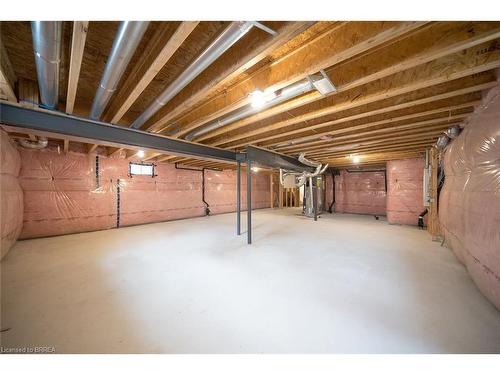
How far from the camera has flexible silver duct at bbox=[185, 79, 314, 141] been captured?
1.55 metres

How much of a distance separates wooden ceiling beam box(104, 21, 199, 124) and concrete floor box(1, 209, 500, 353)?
1820mm

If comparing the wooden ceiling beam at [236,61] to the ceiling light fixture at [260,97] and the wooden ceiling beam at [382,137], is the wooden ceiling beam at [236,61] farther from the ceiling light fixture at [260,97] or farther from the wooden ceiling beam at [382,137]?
the wooden ceiling beam at [382,137]

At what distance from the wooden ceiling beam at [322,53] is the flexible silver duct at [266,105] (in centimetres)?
10

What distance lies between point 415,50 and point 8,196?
189 inches

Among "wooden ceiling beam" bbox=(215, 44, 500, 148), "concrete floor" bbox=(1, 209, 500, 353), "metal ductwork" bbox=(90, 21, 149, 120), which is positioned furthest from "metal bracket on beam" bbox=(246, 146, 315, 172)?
"metal ductwork" bbox=(90, 21, 149, 120)

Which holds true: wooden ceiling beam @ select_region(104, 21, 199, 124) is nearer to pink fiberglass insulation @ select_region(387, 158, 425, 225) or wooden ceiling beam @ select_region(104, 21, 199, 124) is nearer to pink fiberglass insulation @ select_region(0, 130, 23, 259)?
pink fiberglass insulation @ select_region(0, 130, 23, 259)

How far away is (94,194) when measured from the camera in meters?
4.29

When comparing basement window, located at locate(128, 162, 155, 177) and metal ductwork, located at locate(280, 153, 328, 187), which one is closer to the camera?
basement window, located at locate(128, 162, 155, 177)

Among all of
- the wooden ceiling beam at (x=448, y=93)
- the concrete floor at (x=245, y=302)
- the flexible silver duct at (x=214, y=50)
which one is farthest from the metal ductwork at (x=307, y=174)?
the flexible silver duct at (x=214, y=50)

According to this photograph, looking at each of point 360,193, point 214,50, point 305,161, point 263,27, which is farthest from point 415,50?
point 360,193

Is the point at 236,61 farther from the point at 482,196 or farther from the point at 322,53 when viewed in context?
the point at 482,196

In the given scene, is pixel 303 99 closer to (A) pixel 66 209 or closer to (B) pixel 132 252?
(B) pixel 132 252

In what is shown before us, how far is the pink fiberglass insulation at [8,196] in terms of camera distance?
235cm

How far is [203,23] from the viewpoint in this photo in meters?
1.21
